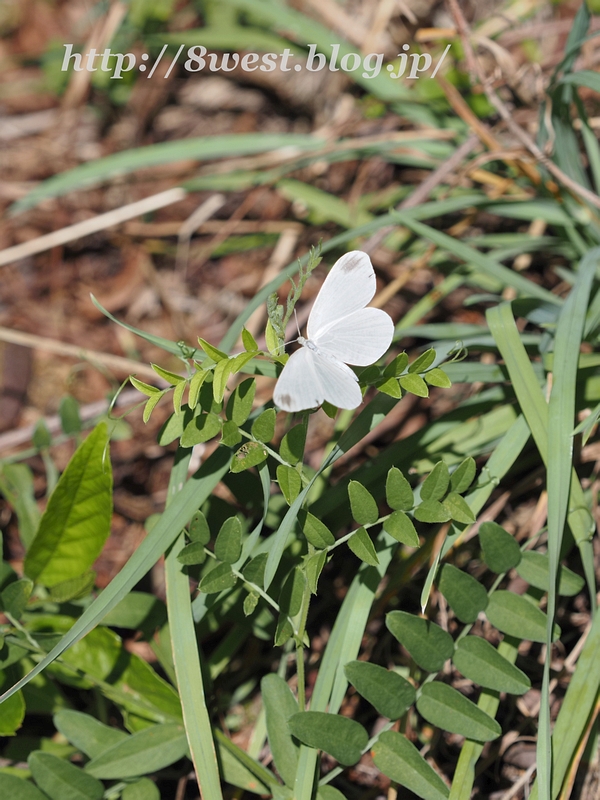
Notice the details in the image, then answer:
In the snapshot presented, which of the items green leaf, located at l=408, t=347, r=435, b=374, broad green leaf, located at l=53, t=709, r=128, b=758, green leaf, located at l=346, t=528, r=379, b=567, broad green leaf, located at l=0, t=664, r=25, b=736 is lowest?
broad green leaf, located at l=53, t=709, r=128, b=758

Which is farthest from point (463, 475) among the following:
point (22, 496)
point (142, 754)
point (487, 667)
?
point (22, 496)

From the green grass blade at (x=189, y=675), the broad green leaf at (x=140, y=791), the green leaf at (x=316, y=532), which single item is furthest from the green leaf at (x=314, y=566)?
the broad green leaf at (x=140, y=791)

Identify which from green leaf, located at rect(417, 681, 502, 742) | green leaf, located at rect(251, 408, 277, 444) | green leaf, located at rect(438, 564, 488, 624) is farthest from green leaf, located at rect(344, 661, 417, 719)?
green leaf, located at rect(251, 408, 277, 444)

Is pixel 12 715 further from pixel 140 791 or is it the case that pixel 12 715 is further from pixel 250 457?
pixel 250 457

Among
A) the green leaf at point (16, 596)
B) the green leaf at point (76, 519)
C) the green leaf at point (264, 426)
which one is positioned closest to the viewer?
the green leaf at point (264, 426)

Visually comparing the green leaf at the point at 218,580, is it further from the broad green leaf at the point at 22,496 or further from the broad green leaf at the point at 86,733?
the broad green leaf at the point at 22,496

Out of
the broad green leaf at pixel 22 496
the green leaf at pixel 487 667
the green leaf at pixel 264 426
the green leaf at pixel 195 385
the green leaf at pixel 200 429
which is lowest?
the broad green leaf at pixel 22 496

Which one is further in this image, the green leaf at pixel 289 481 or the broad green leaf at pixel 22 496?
the broad green leaf at pixel 22 496

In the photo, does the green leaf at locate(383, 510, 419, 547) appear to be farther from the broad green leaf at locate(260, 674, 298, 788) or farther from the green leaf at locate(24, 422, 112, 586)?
the green leaf at locate(24, 422, 112, 586)
